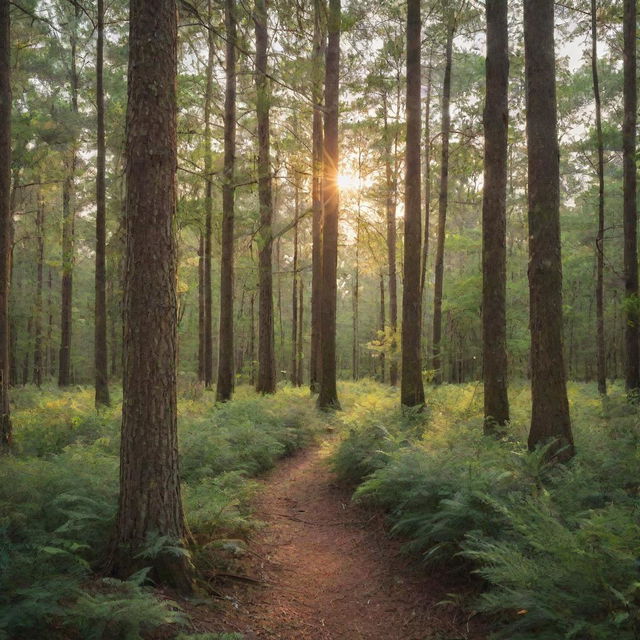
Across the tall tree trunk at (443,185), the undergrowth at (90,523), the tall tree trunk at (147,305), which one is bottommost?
the undergrowth at (90,523)

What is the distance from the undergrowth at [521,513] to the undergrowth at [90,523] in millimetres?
1919

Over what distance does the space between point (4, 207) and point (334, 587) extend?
8.50m

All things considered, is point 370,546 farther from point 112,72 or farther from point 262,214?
point 112,72

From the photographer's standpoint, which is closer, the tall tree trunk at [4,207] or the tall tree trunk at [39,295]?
the tall tree trunk at [4,207]

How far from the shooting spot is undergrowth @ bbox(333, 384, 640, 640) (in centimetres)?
323

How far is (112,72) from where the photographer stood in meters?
18.5

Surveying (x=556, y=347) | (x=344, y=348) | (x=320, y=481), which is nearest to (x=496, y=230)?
(x=556, y=347)

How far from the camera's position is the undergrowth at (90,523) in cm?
319

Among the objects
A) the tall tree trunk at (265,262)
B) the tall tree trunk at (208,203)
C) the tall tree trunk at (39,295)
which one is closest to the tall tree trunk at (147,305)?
the tall tree trunk at (208,203)

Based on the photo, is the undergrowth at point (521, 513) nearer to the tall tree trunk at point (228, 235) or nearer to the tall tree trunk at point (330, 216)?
the tall tree trunk at point (330, 216)

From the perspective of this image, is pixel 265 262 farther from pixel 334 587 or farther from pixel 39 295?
pixel 39 295

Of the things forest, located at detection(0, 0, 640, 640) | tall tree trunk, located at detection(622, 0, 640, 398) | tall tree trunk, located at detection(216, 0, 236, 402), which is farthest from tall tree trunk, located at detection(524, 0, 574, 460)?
tall tree trunk, located at detection(216, 0, 236, 402)

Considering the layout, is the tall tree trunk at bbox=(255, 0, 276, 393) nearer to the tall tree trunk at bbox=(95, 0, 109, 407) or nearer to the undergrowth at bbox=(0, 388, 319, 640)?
the tall tree trunk at bbox=(95, 0, 109, 407)

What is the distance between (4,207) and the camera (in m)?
8.83
